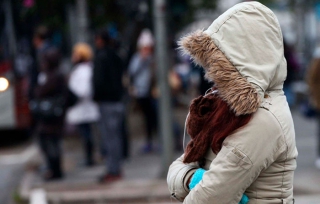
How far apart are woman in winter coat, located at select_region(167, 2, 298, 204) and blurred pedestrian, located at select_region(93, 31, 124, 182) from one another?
5690 mm

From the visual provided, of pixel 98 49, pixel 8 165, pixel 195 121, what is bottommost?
pixel 8 165

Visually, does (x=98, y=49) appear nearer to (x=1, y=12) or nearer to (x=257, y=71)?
(x=1, y=12)

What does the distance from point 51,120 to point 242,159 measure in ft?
21.4

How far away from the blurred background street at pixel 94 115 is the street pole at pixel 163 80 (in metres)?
0.01

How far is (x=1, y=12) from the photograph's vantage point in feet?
41.9

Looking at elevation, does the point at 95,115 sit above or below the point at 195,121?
below

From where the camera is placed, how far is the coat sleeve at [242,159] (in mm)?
2365

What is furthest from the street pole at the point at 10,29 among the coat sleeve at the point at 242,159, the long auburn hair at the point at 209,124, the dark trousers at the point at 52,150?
the coat sleeve at the point at 242,159

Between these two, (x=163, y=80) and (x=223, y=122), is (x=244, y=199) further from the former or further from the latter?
(x=163, y=80)

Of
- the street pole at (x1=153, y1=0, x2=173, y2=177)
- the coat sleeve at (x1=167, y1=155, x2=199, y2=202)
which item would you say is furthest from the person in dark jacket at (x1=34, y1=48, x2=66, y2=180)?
the coat sleeve at (x1=167, y1=155, x2=199, y2=202)

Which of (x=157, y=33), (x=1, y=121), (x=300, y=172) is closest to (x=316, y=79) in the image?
(x=300, y=172)

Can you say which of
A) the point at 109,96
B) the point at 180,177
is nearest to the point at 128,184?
the point at 109,96

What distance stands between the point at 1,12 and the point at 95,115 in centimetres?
430

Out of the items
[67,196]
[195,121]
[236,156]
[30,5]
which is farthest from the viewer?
[30,5]
